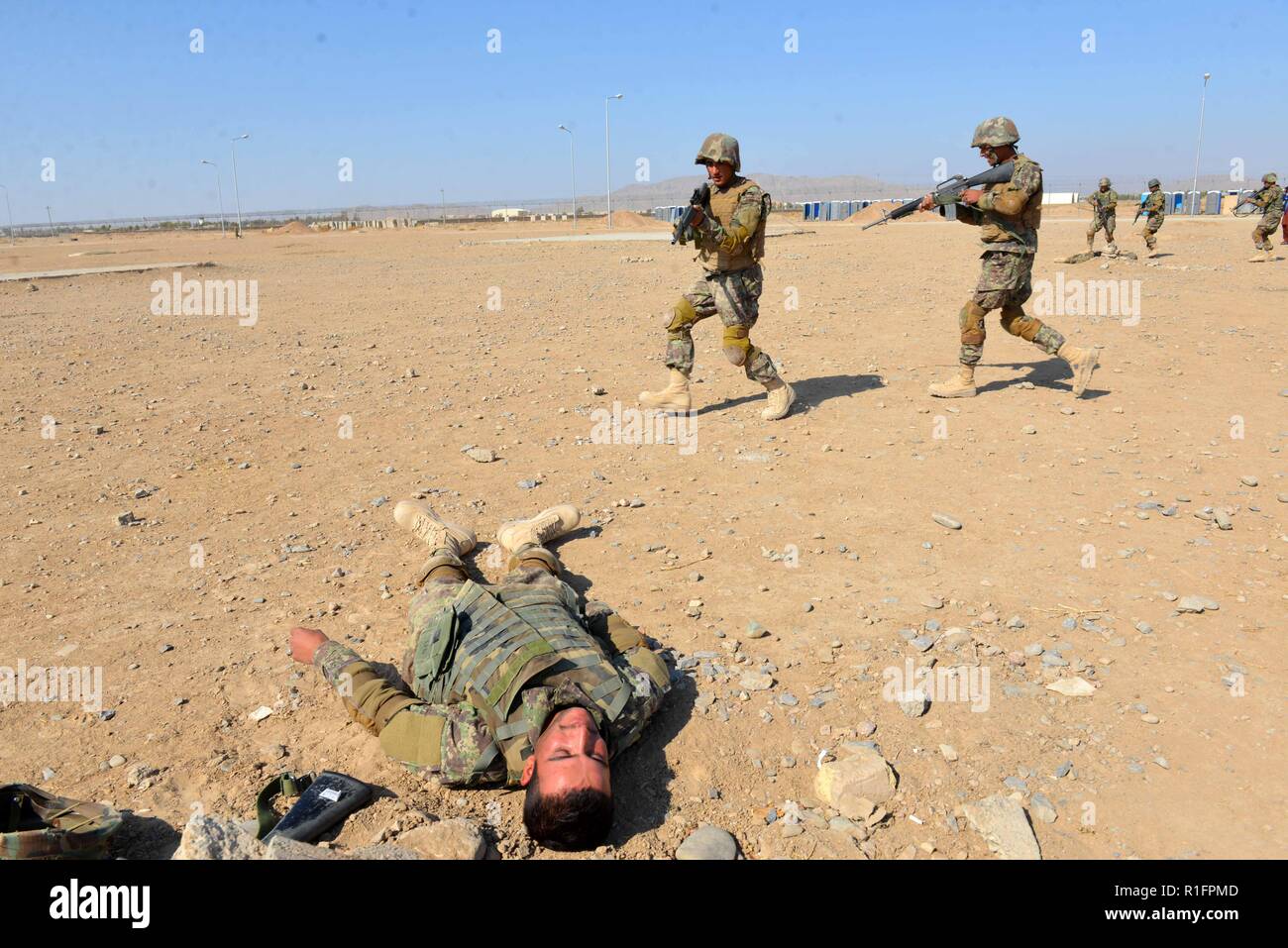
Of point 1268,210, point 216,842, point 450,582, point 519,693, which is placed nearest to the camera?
point 216,842

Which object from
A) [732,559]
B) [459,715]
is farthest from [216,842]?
[732,559]

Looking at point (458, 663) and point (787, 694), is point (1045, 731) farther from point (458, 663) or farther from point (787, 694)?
point (458, 663)

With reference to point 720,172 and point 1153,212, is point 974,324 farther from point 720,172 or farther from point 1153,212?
point 1153,212

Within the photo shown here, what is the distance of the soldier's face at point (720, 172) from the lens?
629 centimetres

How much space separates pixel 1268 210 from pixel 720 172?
621 inches

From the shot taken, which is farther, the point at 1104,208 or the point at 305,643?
the point at 1104,208

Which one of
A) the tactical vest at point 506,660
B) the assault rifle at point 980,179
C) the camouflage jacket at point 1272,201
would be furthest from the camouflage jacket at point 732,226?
the camouflage jacket at point 1272,201

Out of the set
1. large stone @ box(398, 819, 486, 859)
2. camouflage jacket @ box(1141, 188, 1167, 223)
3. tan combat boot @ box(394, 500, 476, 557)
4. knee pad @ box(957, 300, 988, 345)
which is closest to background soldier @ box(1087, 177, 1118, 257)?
camouflage jacket @ box(1141, 188, 1167, 223)

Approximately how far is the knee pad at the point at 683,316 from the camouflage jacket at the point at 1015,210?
228 centimetres

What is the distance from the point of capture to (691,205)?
6.25 meters

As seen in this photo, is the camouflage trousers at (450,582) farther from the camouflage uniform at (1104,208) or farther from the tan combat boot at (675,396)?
the camouflage uniform at (1104,208)
